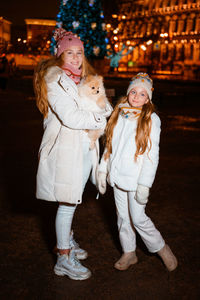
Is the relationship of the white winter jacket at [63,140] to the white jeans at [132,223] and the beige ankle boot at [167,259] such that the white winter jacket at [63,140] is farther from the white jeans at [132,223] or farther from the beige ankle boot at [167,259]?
the beige ankle boot at [167,259]

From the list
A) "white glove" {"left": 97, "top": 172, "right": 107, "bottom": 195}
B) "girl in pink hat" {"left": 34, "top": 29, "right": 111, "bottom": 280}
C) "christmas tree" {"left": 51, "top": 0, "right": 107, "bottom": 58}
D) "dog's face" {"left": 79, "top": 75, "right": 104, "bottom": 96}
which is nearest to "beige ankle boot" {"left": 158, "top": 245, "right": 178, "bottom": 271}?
"white glove" {"left": 97, "top": 172, "right": 107, "bottom": 195}

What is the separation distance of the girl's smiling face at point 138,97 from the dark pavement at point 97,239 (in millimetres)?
1386

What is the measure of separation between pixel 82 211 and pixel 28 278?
1575 mm

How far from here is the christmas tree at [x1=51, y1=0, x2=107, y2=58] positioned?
3098cm

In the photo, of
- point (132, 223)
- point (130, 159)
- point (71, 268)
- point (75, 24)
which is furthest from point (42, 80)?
point (75, 24)

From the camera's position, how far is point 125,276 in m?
3.27

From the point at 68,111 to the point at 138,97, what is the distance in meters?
0.62

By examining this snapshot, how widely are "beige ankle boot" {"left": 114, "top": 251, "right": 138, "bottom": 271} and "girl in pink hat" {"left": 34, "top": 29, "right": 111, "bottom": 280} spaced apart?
0.61 metres

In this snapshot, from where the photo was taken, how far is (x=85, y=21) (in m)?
31.4

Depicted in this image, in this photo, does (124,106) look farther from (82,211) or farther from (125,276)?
(82,211)

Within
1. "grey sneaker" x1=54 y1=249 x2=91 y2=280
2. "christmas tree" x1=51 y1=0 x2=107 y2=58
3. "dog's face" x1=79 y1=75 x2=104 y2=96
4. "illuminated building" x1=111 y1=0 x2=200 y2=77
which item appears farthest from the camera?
"illuminated building" x1=111 y1=0 x2=200 y2=77

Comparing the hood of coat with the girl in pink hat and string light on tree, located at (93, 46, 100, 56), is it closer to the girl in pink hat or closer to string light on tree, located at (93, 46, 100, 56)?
the girl in pink hat

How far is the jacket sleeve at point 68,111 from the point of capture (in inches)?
111

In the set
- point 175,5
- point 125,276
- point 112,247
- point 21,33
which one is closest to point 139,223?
Result: point 125,276
